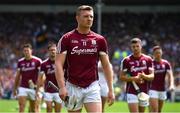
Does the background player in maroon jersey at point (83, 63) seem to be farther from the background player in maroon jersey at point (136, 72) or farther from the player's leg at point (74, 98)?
the background player in maroon jersey at point (136, 72)

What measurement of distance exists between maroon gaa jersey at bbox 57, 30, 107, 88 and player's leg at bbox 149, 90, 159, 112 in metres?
7.26

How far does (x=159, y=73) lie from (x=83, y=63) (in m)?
8.65

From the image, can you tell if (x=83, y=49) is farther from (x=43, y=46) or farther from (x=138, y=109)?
(x=43, y=46)

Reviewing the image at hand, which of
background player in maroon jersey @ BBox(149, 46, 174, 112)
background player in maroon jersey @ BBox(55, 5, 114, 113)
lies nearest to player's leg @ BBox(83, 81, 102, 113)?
background player in maroon jersey @ BBox(55, 5, 114, 113)

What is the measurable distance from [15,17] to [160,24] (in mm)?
12285

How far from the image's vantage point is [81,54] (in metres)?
11.1

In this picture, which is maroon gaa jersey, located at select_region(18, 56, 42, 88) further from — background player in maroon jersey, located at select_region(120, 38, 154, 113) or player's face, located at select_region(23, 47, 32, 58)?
background player in maroon jersey, located at select_region(120, 38, 154, 113)

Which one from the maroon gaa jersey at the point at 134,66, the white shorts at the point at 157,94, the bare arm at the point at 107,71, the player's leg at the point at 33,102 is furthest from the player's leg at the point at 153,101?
the bare arm at the point at 107,71

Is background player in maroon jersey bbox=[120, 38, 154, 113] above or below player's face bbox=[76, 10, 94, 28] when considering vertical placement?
below

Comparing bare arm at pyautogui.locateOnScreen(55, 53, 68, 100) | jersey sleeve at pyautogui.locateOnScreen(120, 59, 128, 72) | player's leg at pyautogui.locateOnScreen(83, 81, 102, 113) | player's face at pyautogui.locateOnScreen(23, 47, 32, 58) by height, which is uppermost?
player's face at pyautogui.locateOnScreen(23, 47, 32, 58)

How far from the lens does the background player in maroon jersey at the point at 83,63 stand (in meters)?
11.0

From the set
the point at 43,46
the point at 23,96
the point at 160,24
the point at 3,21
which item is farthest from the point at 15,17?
the point at 23,96

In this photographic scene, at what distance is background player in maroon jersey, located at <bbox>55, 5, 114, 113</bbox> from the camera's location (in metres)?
11.0

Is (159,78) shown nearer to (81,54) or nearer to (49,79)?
(49,79)
